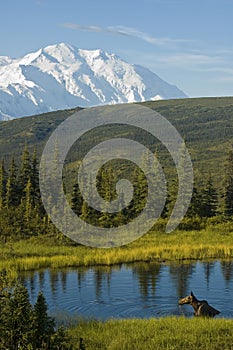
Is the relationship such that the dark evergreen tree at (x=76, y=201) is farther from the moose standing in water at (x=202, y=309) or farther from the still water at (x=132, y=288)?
the moose standing in water at (x=202, y=309)

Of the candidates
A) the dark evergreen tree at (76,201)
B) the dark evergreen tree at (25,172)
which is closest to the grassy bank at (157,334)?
the dark evergreen tree at (76,201)

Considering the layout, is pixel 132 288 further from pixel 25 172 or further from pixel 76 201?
pixel 25 172

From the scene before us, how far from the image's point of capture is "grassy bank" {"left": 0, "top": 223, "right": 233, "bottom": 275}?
4488 cm

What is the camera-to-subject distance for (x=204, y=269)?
43.0 metres

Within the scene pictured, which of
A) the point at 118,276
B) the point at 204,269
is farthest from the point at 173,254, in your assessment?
the point at 118,276

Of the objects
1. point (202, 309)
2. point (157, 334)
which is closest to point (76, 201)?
point (202, 309)

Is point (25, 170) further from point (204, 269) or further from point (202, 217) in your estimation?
point (204, 269)

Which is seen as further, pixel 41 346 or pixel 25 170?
pixel 25 170

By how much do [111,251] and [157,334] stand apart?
1002 inches

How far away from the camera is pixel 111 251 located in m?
49.4

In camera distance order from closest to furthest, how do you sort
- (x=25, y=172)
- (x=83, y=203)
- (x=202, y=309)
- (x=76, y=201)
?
(x=202, y=309)
(x=83, y=203)
(x=76, y=201)
(x=25, y=172)

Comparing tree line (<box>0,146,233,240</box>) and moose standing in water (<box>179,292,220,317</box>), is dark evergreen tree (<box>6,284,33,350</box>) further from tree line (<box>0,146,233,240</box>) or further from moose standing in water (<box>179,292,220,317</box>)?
tree line (<box>0,146,233,240</box>)

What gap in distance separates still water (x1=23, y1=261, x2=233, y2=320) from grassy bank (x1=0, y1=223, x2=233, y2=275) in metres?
1.79

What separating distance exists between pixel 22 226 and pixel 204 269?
24.2 metres
